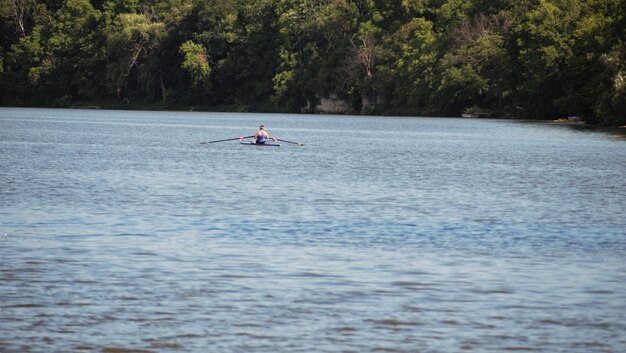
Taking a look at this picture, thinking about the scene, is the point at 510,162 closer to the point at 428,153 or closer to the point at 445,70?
the point at 428,153

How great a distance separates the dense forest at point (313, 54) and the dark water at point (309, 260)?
65304 mm

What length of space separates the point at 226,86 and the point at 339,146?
96.5 metres

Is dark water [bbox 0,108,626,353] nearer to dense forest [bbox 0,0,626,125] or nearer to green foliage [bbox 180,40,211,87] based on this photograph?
dense forest [bbox 0,0,626,125]

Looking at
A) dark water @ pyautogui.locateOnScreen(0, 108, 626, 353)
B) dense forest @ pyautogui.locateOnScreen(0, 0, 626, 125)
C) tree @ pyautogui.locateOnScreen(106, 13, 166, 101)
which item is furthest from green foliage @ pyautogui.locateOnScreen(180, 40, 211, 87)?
dark water @ pyautogui.locateOnScreen(0, 108, 626, 353)

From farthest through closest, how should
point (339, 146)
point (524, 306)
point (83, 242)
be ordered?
point (339, 146) → point (83, 242) → point (524, 306)

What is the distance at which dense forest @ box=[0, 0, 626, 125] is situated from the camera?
118 metres

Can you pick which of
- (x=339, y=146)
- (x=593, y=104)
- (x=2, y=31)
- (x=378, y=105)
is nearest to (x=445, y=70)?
(x=378, y=105)

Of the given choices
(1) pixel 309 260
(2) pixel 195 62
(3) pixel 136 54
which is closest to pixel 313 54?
(2) pixel 195 62

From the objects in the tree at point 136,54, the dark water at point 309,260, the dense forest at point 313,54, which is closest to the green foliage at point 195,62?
the dense forest at point 313,54

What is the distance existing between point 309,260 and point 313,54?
133 metres

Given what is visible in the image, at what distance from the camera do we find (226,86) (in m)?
165

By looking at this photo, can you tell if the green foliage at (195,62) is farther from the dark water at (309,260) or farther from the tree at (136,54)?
the dark water at (309,260)

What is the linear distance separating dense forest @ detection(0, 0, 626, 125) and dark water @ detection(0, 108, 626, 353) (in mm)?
65304

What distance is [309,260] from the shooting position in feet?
71.6
